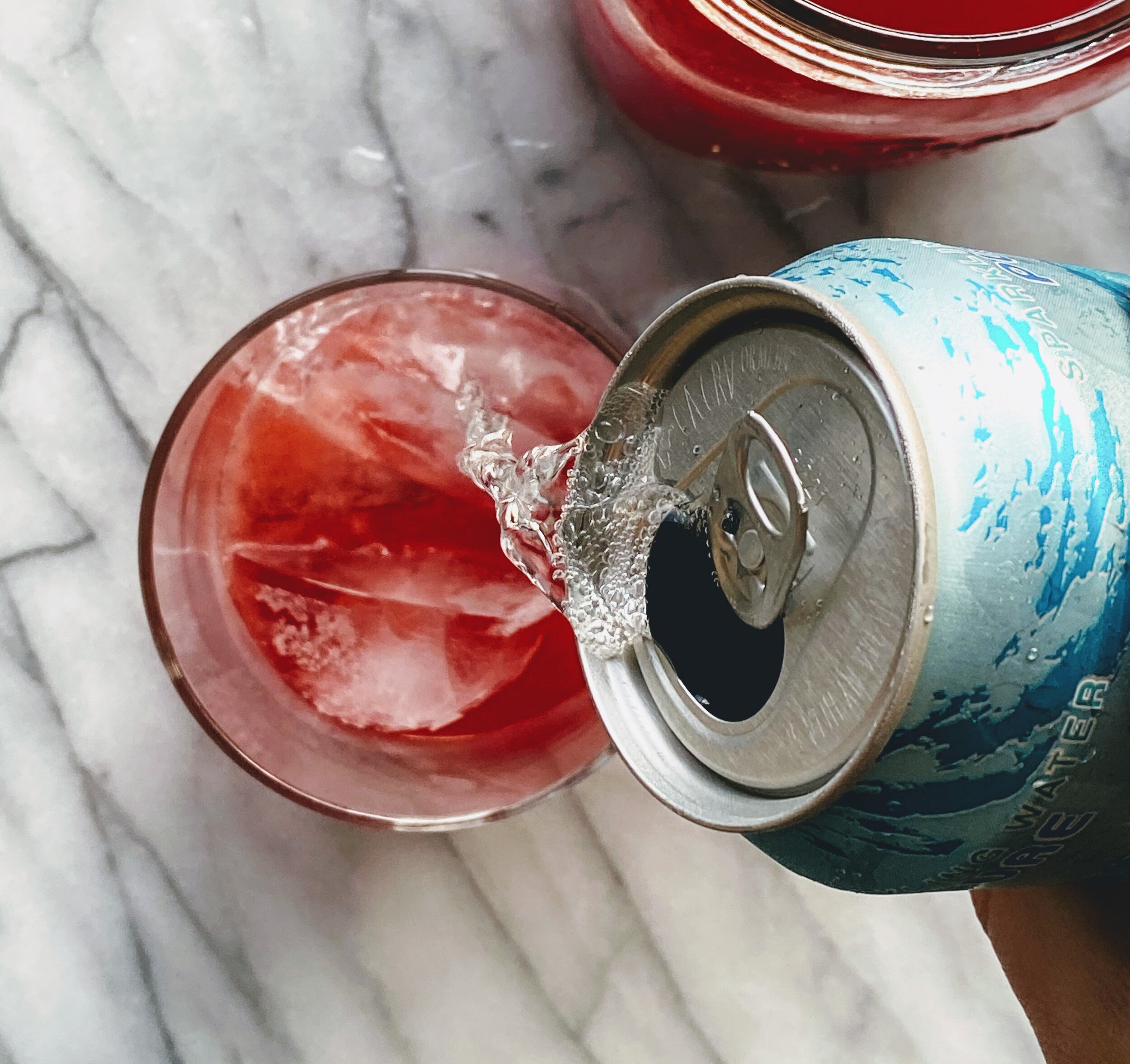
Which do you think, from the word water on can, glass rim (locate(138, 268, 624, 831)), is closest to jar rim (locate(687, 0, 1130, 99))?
the word water on can

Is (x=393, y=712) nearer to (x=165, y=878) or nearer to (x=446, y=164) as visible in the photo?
(x=165, y=878)

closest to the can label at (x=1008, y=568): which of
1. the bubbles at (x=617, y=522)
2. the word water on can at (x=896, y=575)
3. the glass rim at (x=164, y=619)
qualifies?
the word water on can at (x=896, y=575)

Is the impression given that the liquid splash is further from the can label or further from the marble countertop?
the marble countertop

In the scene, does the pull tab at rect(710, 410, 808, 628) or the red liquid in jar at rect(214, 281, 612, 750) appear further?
the red liquid in jar at rect(214, 281, 612, 750)

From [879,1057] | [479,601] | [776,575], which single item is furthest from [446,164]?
[879,1057]

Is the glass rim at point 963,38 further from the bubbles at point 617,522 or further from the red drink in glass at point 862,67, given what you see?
the bubbles at point 617,522

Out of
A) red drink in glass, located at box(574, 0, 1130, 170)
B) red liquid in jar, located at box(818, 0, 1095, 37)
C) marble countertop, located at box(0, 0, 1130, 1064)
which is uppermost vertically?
red liquid in jar, located at box(818, 0, 1095, 37)

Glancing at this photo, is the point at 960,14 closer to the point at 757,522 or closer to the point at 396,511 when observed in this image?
the point at 757,522

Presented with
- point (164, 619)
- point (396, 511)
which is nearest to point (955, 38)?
point (396, 511)
